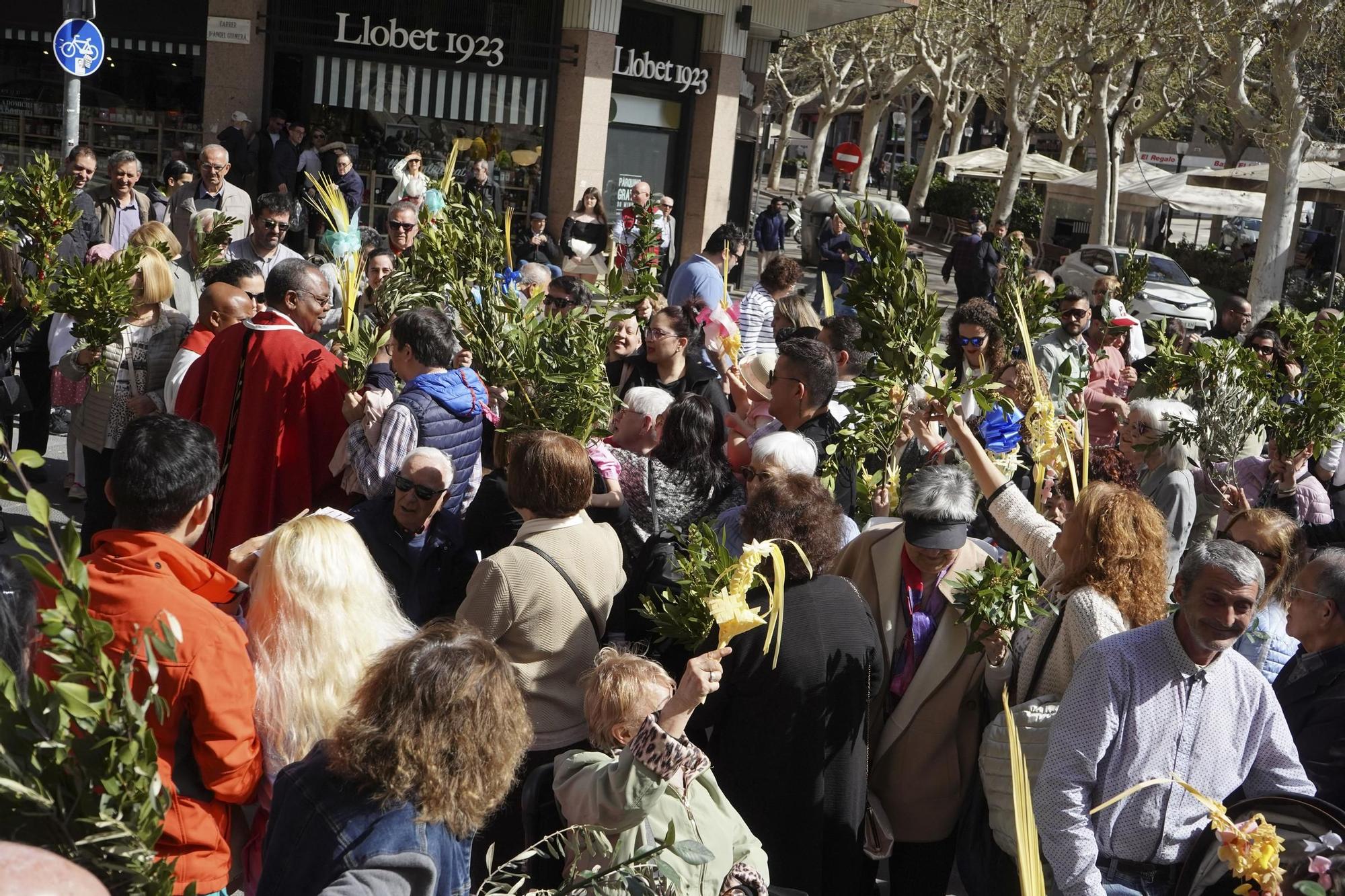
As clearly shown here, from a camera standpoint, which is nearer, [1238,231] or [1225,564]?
[1225,564]

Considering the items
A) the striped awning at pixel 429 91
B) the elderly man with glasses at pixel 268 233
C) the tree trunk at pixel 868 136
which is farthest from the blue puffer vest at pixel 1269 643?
the tree trunk at pixel 868 136

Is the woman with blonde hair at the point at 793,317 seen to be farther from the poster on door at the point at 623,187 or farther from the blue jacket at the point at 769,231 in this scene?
the blue jacket at the point at 769,231

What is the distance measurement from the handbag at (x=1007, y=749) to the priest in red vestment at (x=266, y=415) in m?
2.91

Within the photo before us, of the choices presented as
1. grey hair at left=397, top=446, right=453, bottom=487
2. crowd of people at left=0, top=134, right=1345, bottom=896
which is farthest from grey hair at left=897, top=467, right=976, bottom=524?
grey hair at left=397, top=446, right=453, bottom=487

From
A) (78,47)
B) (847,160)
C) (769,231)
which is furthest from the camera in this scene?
(847,160)

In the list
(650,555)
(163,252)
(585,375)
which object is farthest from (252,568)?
(163,252)

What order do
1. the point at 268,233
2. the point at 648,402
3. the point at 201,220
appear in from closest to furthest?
the point at 648,402, the point at 201,220, the point at 268,233

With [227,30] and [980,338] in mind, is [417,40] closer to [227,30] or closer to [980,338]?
[227,30]

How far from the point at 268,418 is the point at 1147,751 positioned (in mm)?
3499

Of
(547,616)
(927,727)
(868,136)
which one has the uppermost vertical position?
(868,136)

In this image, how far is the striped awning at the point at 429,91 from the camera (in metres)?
16.5

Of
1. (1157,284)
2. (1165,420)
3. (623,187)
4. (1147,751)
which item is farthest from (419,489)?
(1157,284)

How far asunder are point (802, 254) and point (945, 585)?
25663mm

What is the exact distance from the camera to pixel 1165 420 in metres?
6.01
